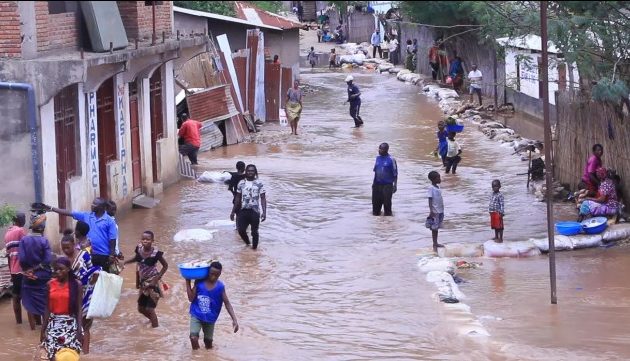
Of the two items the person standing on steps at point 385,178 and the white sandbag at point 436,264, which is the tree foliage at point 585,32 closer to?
the person standing on steps at point 385,178

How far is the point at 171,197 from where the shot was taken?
1873cm

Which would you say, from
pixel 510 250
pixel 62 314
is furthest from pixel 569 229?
pixel 62 314

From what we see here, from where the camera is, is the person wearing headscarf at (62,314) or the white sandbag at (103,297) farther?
the white sandbag at (103,297)

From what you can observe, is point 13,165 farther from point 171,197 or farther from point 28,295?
point 171,197

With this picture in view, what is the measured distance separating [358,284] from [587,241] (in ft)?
11.2

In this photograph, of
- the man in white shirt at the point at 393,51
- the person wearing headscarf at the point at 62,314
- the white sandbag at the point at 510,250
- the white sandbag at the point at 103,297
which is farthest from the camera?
the man in white shirt at the point at 393,51

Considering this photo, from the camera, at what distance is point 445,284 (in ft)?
40.8

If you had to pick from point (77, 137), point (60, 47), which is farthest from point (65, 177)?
point (60, 47)

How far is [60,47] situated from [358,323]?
607 cm

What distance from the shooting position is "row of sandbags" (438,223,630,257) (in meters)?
14.0

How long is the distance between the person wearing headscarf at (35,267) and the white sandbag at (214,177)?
31.3ft

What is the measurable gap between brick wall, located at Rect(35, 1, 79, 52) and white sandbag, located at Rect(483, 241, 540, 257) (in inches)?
248

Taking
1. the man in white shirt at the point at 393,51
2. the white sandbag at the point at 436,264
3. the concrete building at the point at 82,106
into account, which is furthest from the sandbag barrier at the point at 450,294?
the man in white shirt at the point at 393,51

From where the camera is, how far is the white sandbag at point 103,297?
9.84 meters
